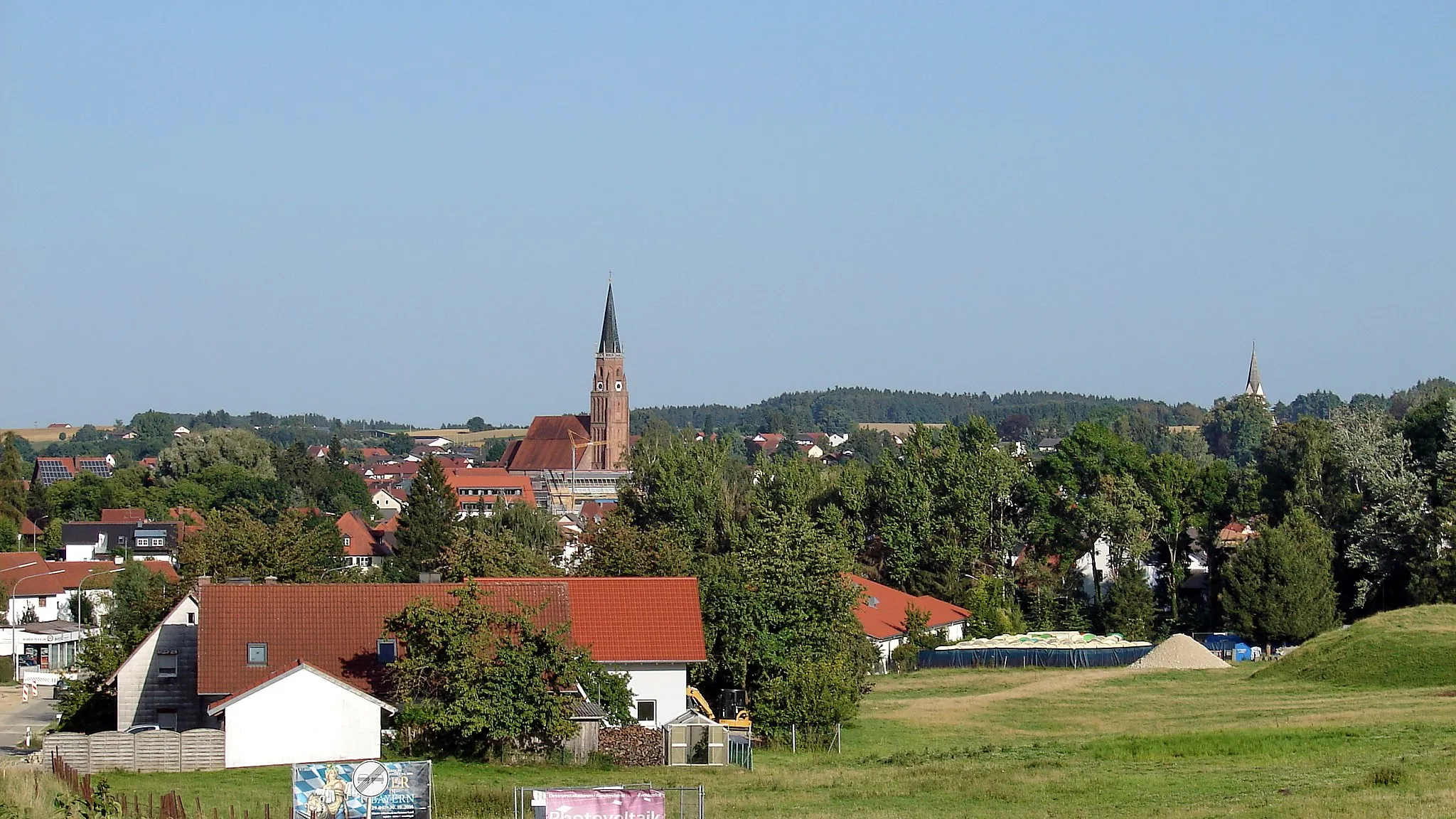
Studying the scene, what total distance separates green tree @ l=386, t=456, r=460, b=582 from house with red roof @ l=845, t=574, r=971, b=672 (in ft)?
69.5

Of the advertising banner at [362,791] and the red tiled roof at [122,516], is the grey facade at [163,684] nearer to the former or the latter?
the advertising banner at [362,791]

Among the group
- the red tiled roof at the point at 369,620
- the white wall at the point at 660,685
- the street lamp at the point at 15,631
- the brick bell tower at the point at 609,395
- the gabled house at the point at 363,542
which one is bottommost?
the white wall at the point at 660,685

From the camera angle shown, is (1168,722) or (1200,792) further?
(1168,722)

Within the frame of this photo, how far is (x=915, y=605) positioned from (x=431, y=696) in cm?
3699

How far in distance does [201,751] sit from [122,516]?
91.5m

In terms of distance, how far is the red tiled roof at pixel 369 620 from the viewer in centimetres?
3819

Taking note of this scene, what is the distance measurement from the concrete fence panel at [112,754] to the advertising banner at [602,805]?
14.6m

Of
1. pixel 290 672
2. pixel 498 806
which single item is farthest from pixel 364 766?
pixel 290 672

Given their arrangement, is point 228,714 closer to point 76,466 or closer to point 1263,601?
point 1263,601

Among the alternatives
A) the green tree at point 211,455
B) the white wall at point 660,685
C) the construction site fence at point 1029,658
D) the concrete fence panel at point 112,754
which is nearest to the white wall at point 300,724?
the concrete fence panel at point 112,754

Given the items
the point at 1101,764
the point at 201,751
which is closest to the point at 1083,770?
the point at 1101,764

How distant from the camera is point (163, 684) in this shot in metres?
40.5

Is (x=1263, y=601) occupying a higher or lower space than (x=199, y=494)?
lower

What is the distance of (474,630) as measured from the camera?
36594mm
